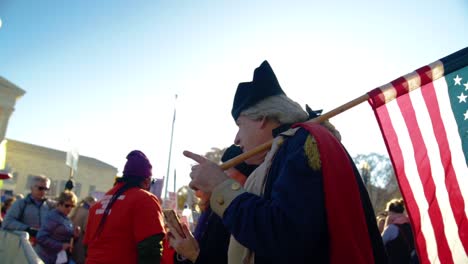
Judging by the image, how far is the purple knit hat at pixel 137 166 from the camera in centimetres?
376

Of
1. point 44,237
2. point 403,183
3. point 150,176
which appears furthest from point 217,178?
point 44,237

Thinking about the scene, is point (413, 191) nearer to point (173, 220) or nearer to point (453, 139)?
point (453, 139)

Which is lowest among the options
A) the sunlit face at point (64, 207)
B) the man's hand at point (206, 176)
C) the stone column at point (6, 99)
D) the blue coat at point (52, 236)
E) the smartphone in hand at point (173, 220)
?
the blue coat at point (52, 236)

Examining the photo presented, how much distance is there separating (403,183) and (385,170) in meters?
47.3

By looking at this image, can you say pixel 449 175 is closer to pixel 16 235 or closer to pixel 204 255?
pixel 204 255

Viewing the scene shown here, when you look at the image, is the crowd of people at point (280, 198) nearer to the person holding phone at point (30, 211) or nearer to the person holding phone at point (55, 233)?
the person holding phone at point (55, 233)

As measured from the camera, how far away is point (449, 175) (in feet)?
7.31

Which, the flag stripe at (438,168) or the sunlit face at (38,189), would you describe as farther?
the sunlit face at (38,189)

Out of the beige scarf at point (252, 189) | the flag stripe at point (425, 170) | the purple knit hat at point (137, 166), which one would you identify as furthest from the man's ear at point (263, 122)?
the purple knit hat at point (137, 166)

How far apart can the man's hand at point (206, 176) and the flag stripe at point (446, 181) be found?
1.31 meters

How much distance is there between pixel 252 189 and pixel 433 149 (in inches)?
47.5

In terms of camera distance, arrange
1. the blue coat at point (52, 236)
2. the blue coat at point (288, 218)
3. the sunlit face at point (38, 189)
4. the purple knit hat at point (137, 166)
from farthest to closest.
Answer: the sunlit face at point (38, 189)
the blue coat at point (52, 236)
the purple knit hat at point (137, 166)
the blue coat at point (288, 218)

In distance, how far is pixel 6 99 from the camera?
3316 centimetres

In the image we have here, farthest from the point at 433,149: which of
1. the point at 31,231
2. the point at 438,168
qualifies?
the point at 31,231
